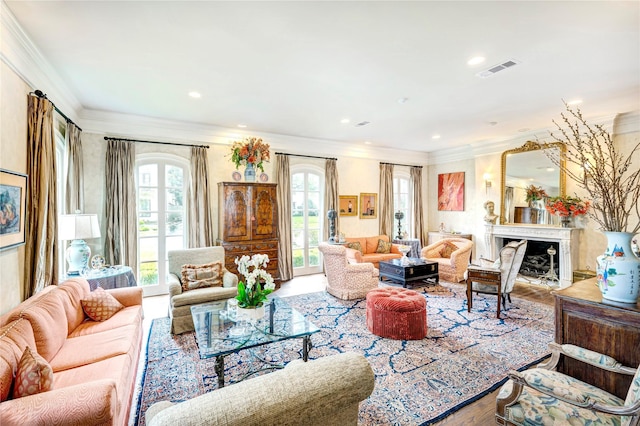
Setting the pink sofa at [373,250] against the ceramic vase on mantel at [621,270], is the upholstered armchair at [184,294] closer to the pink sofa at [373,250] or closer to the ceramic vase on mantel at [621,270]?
the pink sofa at [373,250]

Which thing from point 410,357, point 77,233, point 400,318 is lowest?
point 410,357

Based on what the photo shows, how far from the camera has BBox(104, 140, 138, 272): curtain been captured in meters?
4.89

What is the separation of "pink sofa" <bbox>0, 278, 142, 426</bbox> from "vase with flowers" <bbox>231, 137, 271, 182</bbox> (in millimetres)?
2828

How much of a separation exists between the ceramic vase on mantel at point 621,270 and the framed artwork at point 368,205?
5.92m

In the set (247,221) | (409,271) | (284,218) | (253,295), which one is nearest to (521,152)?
(409,271)

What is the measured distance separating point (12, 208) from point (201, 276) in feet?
6.89

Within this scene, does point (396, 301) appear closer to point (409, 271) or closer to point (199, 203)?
point (409, 271)

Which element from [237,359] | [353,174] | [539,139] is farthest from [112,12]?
[539,139]

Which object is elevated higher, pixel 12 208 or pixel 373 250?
pixel 12 208

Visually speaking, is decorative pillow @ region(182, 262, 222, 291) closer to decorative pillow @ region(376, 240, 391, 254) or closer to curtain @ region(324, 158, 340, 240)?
curtain @ region(324, 158, 340, 240)

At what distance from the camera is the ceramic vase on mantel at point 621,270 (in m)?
1.75

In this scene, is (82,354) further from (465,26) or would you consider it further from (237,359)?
(465,26)

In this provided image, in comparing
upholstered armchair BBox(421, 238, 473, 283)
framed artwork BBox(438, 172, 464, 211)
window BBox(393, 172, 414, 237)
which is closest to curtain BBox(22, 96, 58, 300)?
upholstered armchair BBox(421, 238, 473, 283)

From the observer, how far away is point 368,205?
7.80m
